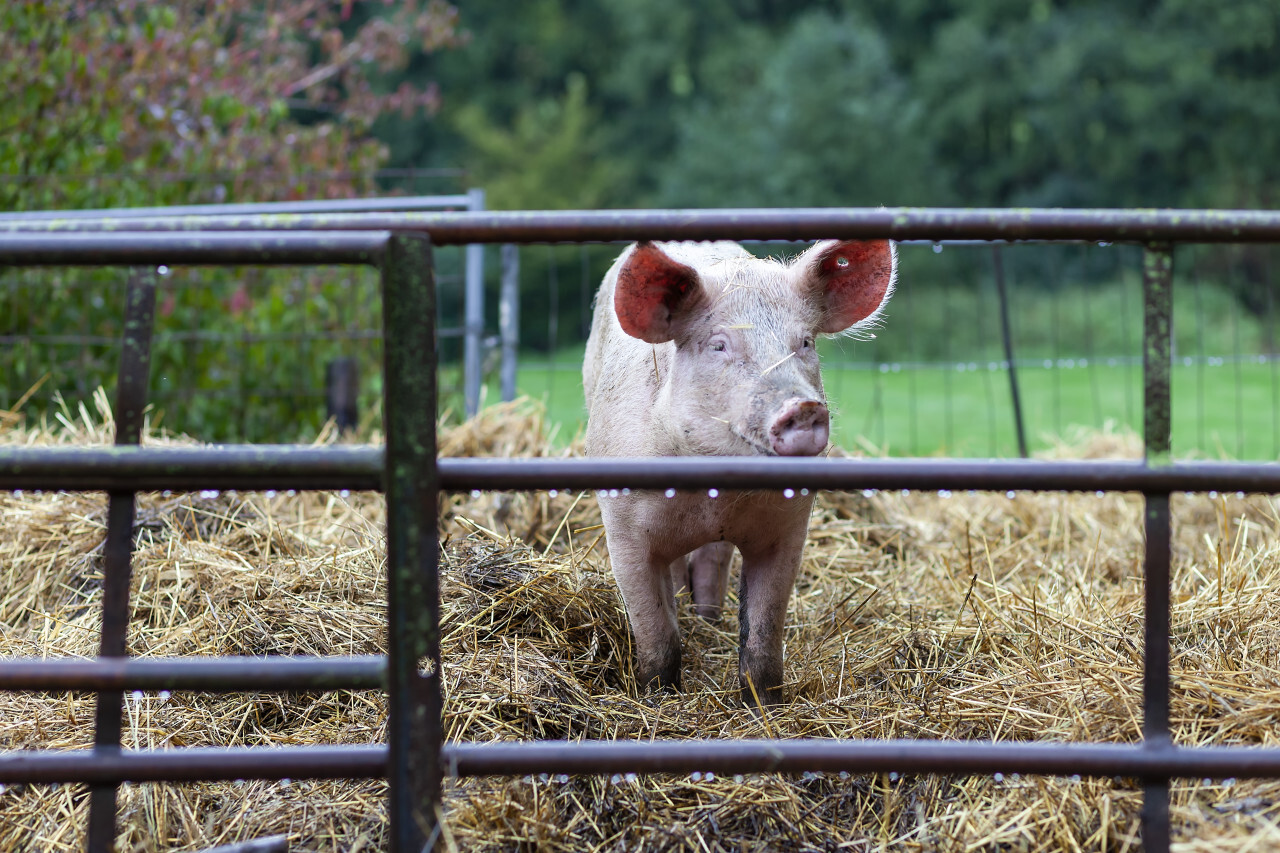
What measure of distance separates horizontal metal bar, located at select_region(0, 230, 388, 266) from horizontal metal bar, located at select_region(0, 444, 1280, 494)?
12.5 inches

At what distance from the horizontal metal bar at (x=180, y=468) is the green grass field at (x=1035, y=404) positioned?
933cm

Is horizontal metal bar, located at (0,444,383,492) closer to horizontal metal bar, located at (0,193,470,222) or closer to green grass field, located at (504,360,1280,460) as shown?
horizontal metal bar, located at (0,193,470,222)

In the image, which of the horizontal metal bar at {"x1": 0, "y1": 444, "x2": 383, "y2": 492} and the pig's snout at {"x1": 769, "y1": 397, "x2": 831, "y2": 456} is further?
the pig's snout at {"x1": 769, "y1": 397, "x2": 831, "y2": 456}

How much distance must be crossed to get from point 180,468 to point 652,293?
1227mm

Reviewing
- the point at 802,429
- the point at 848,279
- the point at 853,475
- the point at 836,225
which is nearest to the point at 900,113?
the point at 848,279

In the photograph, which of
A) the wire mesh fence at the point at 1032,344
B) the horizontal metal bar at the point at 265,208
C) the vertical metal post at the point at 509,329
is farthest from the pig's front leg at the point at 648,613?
the wire mesh fence at the point at 1032,344

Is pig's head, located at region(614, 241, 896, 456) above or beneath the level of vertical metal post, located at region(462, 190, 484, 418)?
beneath

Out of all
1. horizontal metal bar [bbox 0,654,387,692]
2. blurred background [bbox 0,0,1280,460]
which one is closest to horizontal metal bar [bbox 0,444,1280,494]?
Result: horizontal metal bar [bbox 0,654,387,692]

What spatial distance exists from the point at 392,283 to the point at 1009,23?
104ft

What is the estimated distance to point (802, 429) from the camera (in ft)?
7.93

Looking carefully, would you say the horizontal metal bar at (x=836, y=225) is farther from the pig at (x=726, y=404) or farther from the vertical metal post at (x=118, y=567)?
the pig at (x=726, y=404)

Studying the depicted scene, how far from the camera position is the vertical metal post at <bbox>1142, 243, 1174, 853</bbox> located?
6.30 ft

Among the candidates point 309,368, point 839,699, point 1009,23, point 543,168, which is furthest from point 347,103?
point 1009,23

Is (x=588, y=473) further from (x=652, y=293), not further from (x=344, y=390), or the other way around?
(x=344, y=390)
